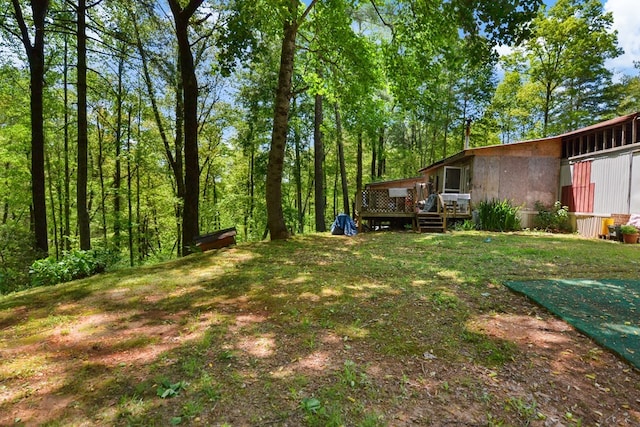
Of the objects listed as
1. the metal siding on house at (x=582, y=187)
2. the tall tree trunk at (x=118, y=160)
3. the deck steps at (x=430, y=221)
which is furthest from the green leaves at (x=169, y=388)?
the metal siding on house at (x=582, y=187)

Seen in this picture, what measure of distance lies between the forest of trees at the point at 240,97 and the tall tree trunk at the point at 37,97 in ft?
0.11

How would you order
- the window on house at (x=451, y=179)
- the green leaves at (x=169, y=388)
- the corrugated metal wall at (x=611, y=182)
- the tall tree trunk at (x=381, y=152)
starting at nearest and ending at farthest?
the green leaves at (x=169, y=388)
the corrugated metal wall at (x=611, y=182)
the window on house at (x=451, y=179)
the tall tree trunk at (x=381, y=152)

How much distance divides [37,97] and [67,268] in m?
4.81

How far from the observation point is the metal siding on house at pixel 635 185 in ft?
32.4

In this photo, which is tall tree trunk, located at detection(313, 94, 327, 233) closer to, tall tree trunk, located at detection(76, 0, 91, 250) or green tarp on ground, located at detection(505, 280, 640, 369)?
tall tree trunk, located at detection(76, 0, 91, 250)

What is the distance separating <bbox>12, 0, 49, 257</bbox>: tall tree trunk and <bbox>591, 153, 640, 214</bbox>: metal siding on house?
667 inches

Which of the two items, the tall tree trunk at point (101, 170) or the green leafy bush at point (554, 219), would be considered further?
the tall tree trunk at point (101, 170)

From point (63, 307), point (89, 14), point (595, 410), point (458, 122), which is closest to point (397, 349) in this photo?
point (595, 410)

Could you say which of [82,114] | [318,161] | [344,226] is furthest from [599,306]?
[318,161]

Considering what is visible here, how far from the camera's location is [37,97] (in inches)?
296

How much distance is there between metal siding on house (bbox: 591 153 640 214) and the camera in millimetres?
10352

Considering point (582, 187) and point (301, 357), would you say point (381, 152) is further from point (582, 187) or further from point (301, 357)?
point (301, 357)

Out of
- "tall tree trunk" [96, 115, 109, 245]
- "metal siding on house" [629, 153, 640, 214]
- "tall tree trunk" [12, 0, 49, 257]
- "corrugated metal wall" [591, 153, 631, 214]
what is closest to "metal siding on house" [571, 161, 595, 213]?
"corrugated metal wall" [591, 153, 631, 214]

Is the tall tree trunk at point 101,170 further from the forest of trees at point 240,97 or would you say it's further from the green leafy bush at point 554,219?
the green leafy bush at point 554,219
